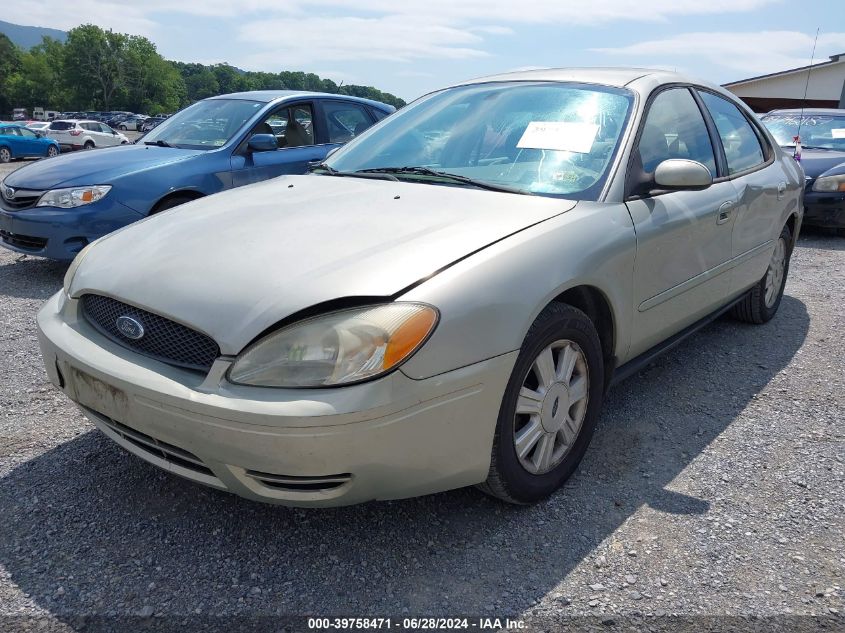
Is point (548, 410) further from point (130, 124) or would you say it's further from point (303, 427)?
point (130, 124)

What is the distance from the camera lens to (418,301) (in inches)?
76.5

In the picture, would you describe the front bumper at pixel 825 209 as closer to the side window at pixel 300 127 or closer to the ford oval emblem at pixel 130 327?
the side window at pixel 300 127

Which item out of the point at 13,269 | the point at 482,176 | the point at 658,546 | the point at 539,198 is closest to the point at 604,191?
the point at 539,198

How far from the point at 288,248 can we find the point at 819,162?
7403mm

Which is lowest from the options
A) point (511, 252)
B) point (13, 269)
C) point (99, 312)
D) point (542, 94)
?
point (13, 269)

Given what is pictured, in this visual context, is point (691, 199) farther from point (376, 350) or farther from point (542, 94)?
point (376, 350)

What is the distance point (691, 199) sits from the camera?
123 inches

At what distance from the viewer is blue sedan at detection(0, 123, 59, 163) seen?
2183 cm

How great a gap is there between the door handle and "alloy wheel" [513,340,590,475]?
1.26m

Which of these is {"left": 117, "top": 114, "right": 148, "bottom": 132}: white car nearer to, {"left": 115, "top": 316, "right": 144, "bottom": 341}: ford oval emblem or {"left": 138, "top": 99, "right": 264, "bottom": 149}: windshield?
{"left": 138, "top": 99, "right": 264, "bottom": 149}: windshield

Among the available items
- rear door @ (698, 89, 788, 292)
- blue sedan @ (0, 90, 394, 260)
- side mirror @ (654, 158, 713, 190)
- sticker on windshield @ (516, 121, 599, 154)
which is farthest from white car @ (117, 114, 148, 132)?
side mirror @ (654, 158, 713, 190)

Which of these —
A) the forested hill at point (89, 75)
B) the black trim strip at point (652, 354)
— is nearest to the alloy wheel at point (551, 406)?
the black trim strip at point (652, 354)

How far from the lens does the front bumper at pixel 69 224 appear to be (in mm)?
5188

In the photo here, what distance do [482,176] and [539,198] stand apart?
32 cm
